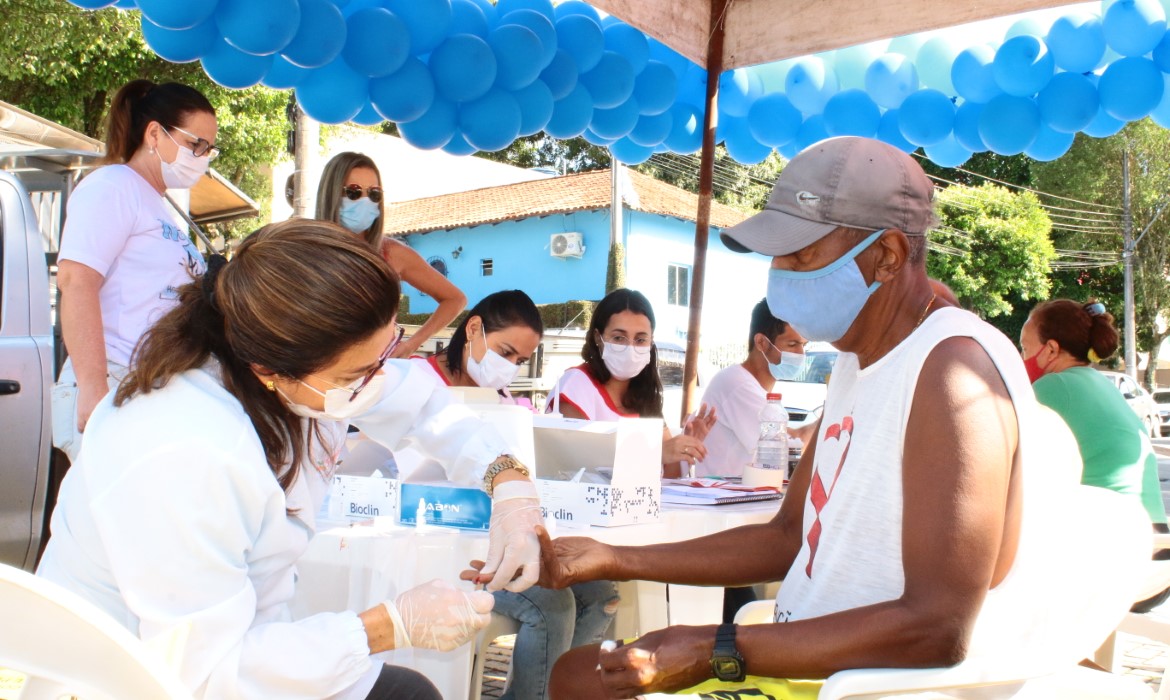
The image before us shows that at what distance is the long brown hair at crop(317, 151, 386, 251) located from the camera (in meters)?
4.11

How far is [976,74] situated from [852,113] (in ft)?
2.28

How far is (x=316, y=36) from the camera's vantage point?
4051 millimetres

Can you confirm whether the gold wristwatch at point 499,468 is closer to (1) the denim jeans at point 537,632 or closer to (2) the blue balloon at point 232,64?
(1) the denim jeans at point 537,632

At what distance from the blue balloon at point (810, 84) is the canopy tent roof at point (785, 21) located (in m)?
0.48

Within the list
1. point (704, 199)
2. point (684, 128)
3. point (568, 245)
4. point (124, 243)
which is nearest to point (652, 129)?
point (684, 128)

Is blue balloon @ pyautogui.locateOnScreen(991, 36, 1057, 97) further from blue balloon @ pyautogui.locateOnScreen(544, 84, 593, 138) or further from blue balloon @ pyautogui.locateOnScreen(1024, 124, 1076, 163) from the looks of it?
blue balloon @ pyautogui.locateOnScreen(544, 84, 593, 138)

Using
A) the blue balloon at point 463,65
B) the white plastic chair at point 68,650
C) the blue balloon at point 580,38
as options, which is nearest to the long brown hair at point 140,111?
the blue balloon at point 463,65

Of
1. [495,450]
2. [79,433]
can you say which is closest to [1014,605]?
[495,450]

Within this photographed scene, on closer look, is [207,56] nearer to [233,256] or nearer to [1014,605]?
[233,256]

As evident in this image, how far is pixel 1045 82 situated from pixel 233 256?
5.02m

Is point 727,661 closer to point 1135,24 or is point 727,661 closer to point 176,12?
point 176,12

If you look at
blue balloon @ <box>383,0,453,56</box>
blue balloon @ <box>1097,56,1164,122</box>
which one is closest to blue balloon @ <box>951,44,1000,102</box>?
blue balloon @ <box>1097,56,1164,122</box>

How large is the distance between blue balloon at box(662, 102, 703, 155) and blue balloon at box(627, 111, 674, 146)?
1.3 inches

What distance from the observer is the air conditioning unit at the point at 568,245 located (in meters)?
23.4
